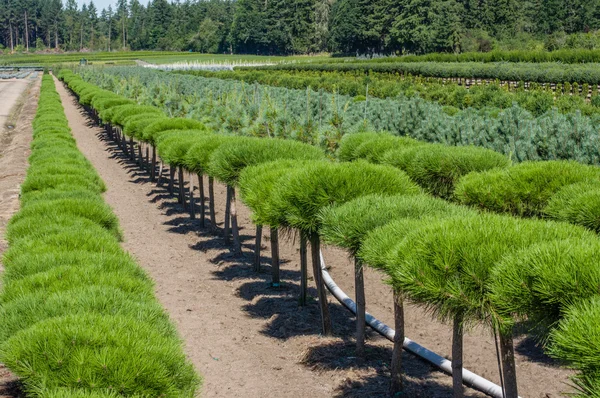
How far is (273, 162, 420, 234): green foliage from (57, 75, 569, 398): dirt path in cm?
186

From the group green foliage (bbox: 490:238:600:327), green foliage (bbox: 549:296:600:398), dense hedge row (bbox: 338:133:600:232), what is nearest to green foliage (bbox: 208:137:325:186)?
dense hedge row (bbox: 338:133:600:232)

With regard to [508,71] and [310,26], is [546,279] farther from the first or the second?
[310,26]

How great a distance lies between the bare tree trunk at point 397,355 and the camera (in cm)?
787

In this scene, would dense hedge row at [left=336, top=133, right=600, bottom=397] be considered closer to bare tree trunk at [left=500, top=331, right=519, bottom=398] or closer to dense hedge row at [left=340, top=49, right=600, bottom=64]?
bare tree trunk at [left=500, top=331, right=519, bottom=398]

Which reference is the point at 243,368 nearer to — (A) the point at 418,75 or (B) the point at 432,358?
(B) the point at 432,358

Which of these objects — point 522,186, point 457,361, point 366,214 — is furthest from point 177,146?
point 457,361

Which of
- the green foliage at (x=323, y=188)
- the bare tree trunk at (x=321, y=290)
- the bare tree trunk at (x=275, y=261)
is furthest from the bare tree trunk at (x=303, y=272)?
the green foliage at (x=323, y=188)

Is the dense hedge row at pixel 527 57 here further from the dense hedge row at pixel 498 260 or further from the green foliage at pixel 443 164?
the dense hedge row at pixel 498 260

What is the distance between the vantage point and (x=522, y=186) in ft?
29.4

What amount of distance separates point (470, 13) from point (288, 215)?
9618 centimetres

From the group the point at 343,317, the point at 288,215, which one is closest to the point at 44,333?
the point at 288,215

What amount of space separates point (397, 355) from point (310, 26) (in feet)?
412

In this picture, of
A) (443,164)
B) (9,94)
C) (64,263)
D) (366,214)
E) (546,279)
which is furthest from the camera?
(9,94)

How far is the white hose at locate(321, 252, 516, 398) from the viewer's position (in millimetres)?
8016
